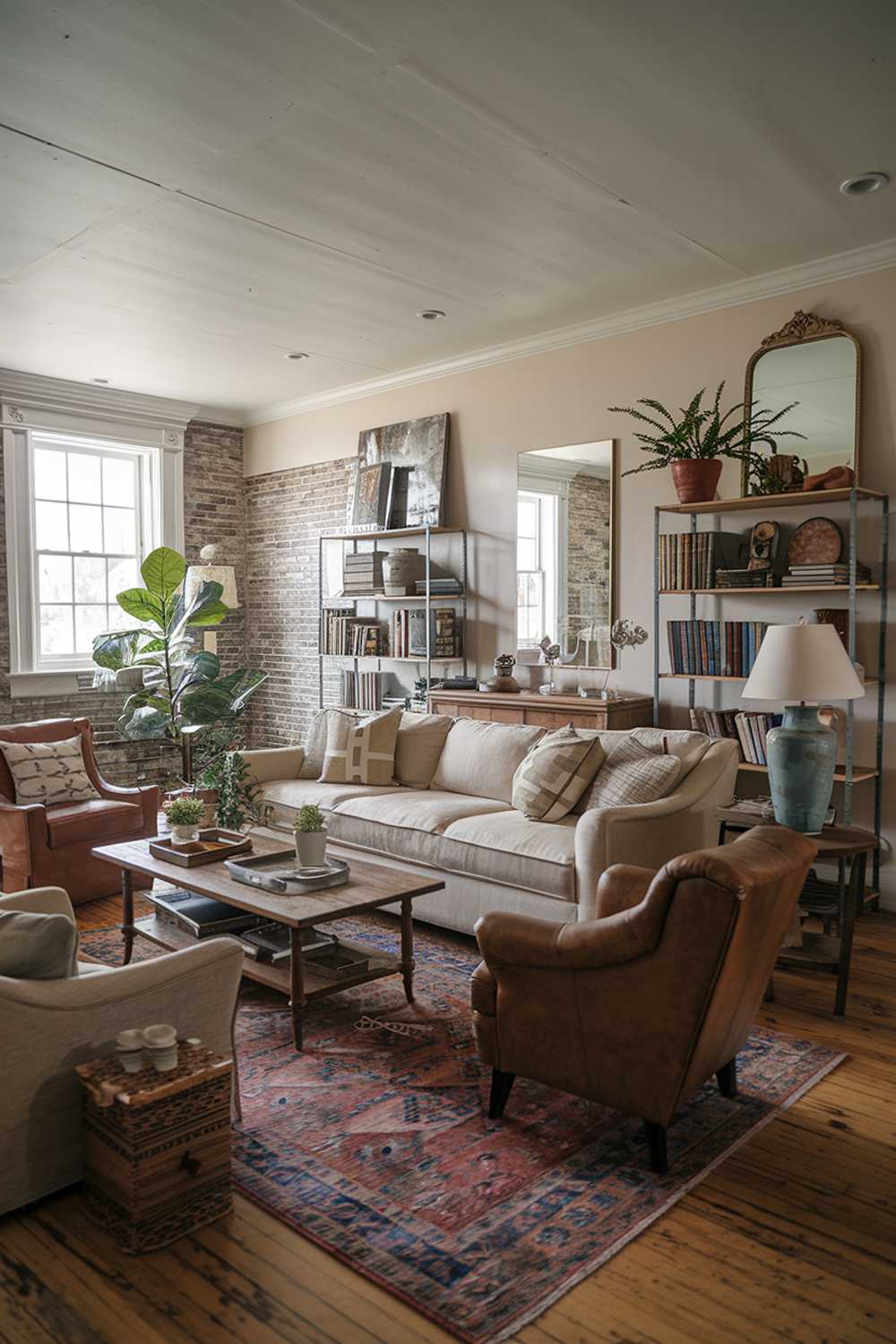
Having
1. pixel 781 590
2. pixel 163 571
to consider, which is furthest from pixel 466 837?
pixel 163 571

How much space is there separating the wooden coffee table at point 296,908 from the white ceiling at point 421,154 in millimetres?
2584

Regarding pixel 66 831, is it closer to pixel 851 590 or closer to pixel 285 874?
pixel 285 874

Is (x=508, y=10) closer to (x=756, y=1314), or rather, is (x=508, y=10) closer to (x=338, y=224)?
(x=338, y=224)

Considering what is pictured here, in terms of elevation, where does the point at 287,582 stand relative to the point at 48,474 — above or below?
below

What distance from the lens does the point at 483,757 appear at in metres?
4.73

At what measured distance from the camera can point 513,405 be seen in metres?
6.02

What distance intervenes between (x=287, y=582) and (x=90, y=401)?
6.46ft

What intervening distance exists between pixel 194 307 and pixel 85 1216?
4.46 m

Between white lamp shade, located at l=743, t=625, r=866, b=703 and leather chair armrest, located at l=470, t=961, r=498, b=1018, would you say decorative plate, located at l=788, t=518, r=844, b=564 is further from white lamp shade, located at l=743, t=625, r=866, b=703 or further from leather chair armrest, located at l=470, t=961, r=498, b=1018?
leather chair armrest, located at l=470, t=961, r=498, b=1018

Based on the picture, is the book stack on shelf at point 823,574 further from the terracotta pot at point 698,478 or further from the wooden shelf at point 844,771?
the wooden shelf at point 844,771

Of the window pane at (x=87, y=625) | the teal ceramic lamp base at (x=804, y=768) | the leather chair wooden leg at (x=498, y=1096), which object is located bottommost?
the leather chair wooden leg at (x=498, y=1096)

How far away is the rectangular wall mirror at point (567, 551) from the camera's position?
555 centimetres

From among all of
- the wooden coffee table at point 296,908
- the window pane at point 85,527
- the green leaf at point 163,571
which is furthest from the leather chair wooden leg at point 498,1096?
the window pane at point 85,527

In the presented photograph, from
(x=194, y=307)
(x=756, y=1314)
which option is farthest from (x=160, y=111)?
(x=756, y=1314)
